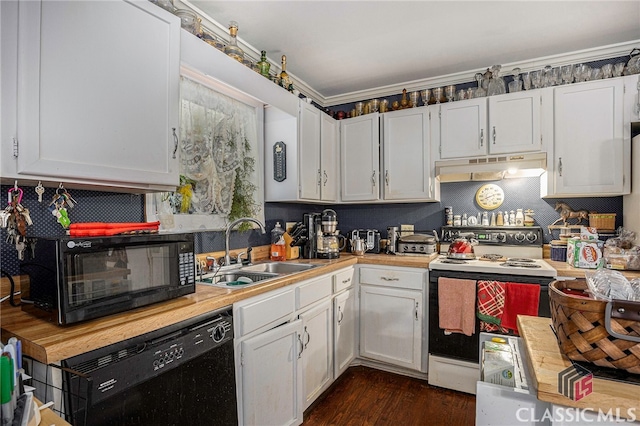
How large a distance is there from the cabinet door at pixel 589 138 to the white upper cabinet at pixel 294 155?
1.82 meters

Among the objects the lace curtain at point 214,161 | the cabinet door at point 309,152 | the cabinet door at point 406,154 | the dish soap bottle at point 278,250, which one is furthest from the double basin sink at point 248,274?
the cabinet door at point 406,154

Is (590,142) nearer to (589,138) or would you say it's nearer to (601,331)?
(589,138)

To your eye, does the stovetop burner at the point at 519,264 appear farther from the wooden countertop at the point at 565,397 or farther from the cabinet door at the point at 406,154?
the wooden countertop at the point at 565,397

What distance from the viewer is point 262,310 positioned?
1727 mm

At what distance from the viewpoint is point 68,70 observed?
3.97ft

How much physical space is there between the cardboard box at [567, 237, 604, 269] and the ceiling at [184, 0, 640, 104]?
→ 1.48 meters

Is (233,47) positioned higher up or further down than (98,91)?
higher up

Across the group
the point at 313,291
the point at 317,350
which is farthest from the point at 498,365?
the point at 317,350

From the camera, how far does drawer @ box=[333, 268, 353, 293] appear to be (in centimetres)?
247

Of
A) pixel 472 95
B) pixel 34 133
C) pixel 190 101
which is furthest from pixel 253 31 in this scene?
pixel 472 95

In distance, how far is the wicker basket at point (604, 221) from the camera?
2.48m

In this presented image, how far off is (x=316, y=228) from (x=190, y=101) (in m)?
1.34

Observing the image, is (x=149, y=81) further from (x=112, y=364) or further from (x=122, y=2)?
(x=112, y=364)

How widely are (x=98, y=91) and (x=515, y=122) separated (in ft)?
8.81
